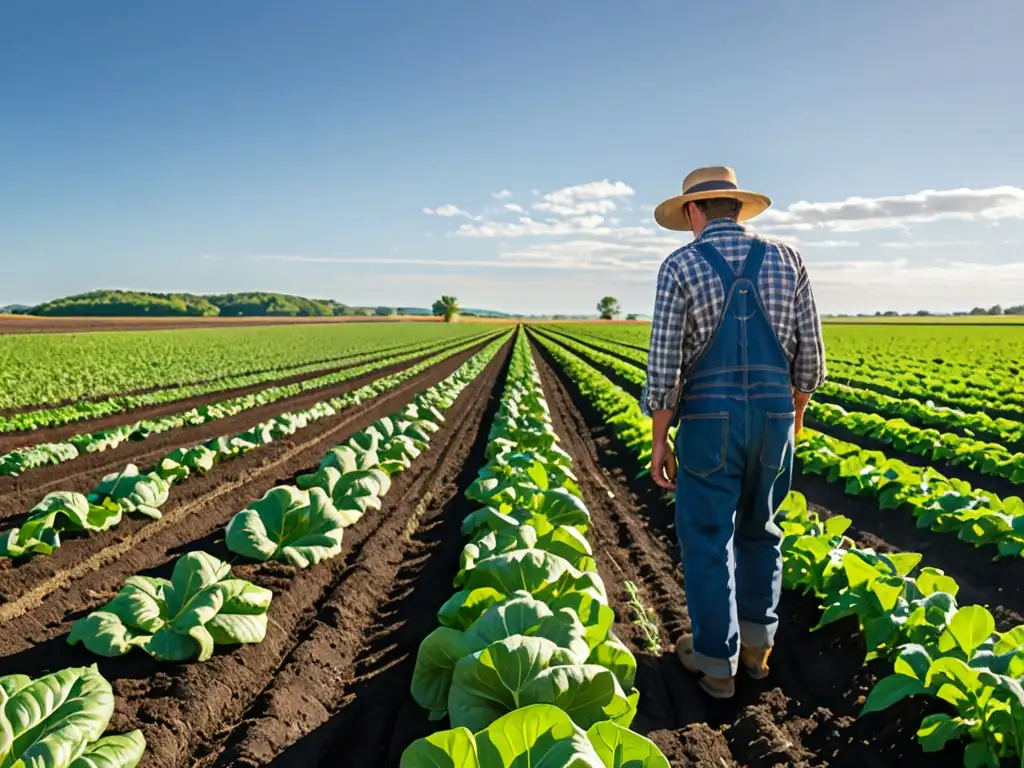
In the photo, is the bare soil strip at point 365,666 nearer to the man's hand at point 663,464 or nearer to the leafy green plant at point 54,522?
the man's hand at point 663,464

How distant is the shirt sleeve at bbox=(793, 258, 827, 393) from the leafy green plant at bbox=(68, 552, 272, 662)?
3.43m

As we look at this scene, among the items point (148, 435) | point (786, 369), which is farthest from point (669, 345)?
point (148, 435)

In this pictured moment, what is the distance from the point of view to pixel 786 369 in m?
3.27

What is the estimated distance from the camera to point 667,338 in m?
3.19

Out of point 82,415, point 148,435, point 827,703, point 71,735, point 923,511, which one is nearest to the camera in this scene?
point 71,735

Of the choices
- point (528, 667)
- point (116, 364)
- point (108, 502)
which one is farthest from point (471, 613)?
point (116, 364)

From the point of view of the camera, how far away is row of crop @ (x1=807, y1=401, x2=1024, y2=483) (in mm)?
7750

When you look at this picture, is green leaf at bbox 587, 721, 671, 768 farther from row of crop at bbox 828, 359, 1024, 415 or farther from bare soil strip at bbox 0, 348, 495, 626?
row of crop at bbox 828, 359, 1024, 415

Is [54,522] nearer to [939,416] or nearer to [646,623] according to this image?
[646,623]

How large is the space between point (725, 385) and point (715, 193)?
40.1 inches

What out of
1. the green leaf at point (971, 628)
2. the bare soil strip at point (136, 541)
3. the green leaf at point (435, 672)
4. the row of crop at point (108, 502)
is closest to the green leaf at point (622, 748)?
the green leaf at point (435, 672)

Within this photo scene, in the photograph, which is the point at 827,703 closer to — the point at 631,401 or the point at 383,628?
the point at 383,628

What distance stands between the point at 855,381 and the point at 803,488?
14294 millimetres

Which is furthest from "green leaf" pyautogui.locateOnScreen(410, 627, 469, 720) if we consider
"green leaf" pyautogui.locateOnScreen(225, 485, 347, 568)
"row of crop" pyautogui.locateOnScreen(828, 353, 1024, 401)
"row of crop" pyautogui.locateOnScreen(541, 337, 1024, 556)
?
"row of crop" pyautogui.locateOnScreen(828, 353, 1024, 401)
